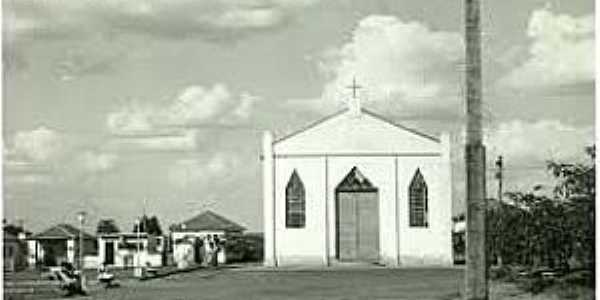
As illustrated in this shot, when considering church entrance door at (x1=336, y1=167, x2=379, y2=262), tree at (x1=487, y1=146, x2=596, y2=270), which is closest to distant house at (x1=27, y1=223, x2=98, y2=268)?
tree at (x1=487, y1=146, x2=596, y2=270)

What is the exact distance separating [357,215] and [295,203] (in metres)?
2.41

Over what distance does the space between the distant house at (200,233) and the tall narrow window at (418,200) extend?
245 inches

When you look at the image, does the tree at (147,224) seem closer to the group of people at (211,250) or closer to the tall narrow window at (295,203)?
the tall narrow window at (295,203)

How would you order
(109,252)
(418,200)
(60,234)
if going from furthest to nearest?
(418,200)
(109,252)
(60,234)

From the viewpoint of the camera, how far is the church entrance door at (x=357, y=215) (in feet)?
140

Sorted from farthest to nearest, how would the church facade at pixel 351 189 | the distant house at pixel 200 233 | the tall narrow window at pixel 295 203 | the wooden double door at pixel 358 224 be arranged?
the distant house at pixel 200 233 < the tall narrow window at pixel 295 203 < the wooden double door at pixel 358 224 < the church facade at pixel 351 189

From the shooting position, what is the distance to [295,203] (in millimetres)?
44469

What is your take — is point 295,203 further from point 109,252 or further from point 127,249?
point 109,252

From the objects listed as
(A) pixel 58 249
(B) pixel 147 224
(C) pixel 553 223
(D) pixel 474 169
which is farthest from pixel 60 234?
(D) pixel 474 169

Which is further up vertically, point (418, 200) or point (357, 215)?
point (418, 200)

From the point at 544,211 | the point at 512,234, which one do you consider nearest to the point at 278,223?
the point at 512,234

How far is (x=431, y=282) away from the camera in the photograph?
83.8 ft

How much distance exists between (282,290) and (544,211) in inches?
211

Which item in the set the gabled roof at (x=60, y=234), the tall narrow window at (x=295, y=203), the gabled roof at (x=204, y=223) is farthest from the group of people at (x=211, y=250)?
the gabled roof at (x=60, y=234)
